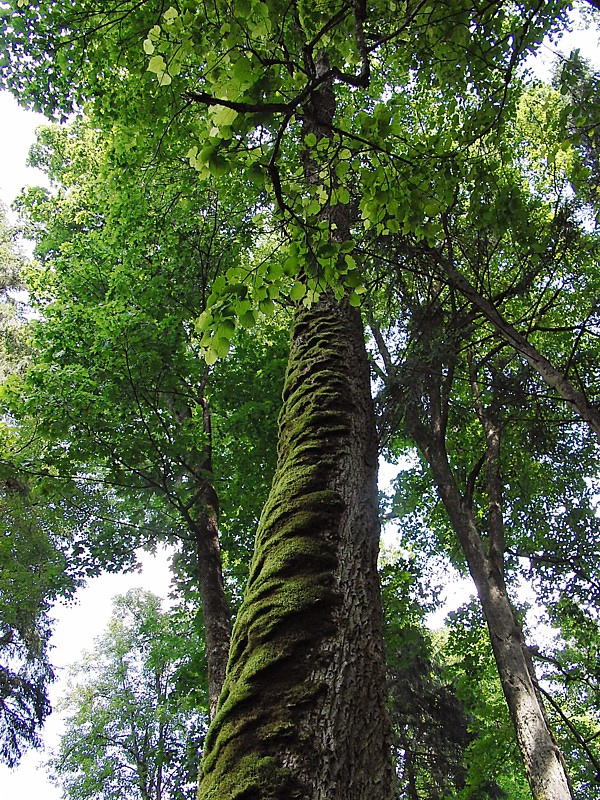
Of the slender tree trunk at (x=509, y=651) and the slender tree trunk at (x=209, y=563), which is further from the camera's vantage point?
the slender tree trunk at (x=209, y=563)

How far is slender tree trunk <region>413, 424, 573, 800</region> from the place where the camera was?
5879 millimetres

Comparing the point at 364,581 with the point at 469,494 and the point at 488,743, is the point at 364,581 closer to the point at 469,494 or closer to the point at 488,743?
the point at 469,494

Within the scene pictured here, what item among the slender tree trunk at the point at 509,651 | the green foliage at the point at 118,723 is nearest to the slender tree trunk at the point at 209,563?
the slender tree trunk at the point at 509,651

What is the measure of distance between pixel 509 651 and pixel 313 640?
6.49 metres

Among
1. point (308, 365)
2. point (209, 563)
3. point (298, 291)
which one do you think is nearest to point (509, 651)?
point (209, 563)

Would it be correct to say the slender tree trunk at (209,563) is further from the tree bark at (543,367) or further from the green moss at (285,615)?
the green moss at (285,615)

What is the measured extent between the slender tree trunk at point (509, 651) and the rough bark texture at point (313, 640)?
18.5 feet

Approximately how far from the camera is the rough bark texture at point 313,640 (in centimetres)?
132

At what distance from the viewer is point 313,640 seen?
1.61m

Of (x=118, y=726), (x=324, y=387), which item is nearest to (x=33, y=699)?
(x=118, y=726)

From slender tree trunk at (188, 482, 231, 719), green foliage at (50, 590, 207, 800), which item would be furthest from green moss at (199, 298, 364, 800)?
green foliage at (50, 590, 207, 800)

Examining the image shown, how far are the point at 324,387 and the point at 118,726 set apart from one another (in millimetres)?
23857

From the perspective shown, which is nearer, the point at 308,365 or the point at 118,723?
the point at 308,365

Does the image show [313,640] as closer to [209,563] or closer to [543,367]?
[543,367]
